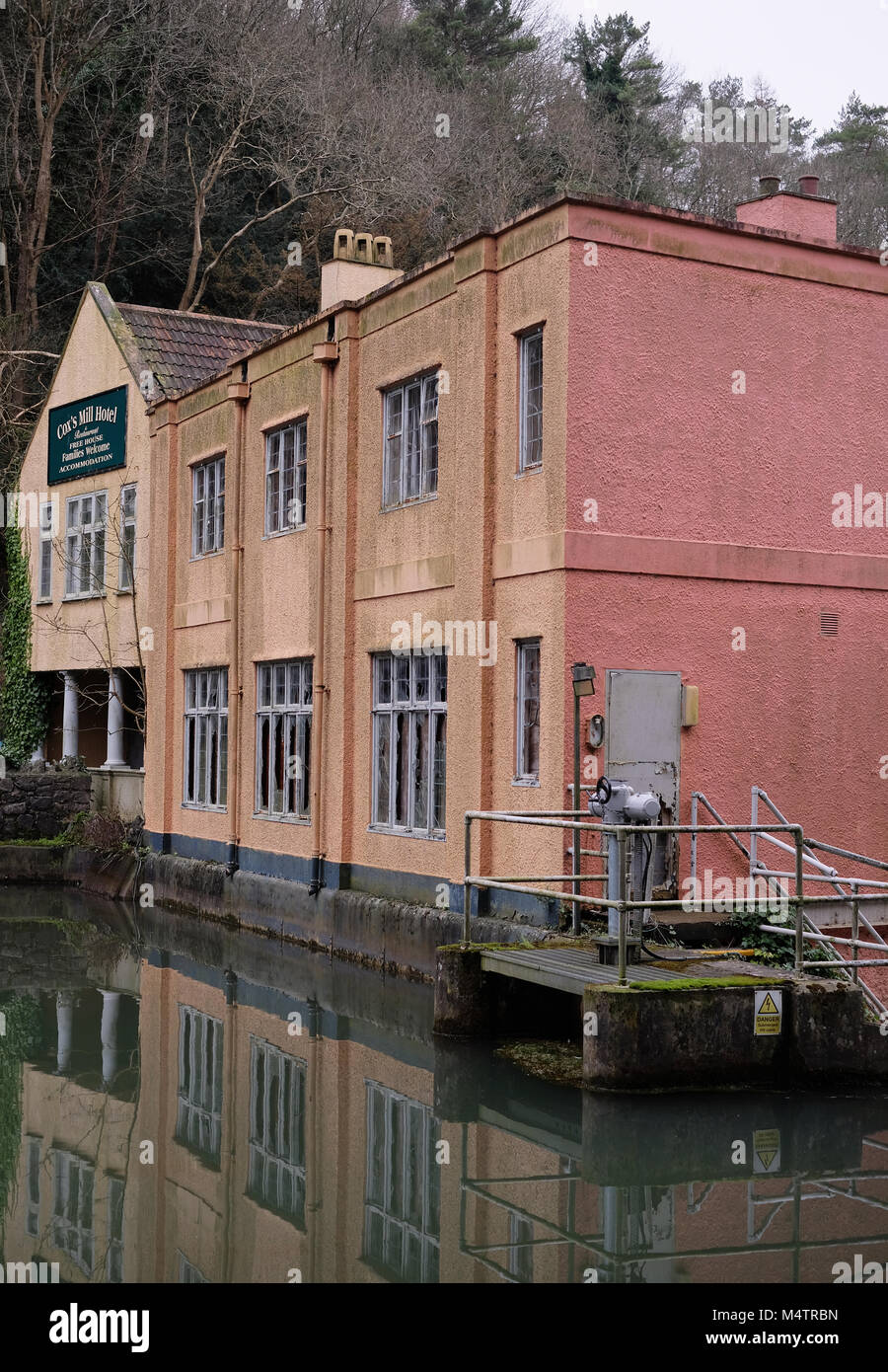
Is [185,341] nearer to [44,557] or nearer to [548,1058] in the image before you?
[44,557]

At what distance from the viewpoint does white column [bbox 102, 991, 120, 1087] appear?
39.6 feet

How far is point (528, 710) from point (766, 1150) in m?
5.89

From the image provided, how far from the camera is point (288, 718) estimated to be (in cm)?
1959

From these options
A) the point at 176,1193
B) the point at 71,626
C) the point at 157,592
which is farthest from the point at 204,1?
the point at 176,1193

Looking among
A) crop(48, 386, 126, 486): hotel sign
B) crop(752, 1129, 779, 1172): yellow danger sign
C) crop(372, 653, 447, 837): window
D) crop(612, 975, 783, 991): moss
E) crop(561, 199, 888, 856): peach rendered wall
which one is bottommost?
crop(752, 1129, 779, 1172): yellow danger sign

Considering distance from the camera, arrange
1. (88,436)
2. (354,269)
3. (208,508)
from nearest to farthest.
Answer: (354,269), (208,508), (88,436)

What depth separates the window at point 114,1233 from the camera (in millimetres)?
7430

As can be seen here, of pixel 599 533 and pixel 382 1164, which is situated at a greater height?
pixel 599 533

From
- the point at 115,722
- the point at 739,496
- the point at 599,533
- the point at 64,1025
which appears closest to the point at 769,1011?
the point at 599,533

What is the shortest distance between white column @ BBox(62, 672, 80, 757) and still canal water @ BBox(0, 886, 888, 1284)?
14.4 meters

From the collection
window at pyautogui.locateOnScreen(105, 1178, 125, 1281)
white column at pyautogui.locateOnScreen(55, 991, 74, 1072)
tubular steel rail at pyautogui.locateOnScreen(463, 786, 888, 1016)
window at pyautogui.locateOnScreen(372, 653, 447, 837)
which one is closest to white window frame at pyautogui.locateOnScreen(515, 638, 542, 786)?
tubular steel rail at pyautogui.locateOnScreen(463, 786, 888, 1016)

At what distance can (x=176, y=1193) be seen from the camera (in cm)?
890

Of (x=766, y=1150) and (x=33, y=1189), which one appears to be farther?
(x=766, y=1150)

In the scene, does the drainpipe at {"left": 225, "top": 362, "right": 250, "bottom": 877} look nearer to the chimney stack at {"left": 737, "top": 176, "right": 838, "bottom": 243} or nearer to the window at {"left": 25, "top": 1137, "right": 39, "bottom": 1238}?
the chimney stack at {"left": 737, "top": 176, "right": 838, "bottom": 243}
